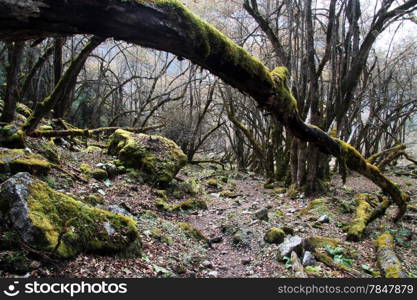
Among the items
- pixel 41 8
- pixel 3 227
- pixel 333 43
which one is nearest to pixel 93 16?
pixel 41 8

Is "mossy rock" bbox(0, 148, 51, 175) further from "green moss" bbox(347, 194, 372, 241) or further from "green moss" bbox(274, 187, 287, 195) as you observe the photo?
"green moss" bbox(274, 187, 287, 195)

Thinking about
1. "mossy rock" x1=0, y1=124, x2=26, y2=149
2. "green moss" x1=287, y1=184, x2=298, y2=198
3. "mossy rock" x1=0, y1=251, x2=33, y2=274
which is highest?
"green moss" x1=287, y1=184, x2=298, y2=198

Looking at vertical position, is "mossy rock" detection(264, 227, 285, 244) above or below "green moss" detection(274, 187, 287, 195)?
below

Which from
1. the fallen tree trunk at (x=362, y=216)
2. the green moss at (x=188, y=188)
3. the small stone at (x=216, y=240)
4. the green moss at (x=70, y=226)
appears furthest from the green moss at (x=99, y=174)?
the fallen tree trunk at (x=362, y=216)

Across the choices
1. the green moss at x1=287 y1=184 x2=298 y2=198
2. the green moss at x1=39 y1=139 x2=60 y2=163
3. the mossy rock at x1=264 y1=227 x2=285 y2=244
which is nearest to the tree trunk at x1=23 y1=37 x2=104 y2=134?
the green moss at x1=39 y1=139 x2=60 y2=163

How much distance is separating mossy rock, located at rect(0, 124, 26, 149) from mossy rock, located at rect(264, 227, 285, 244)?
487cm

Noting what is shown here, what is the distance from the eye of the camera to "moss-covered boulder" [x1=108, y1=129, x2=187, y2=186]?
848 centimetres

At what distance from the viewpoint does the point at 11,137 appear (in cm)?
564

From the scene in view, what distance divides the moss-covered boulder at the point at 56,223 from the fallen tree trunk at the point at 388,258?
3.33 m

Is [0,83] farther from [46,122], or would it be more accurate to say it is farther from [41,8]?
[41,8]

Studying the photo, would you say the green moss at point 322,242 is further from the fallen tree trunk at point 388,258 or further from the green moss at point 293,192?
the green moss at point 293,192

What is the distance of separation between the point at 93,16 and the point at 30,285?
216 centimetres

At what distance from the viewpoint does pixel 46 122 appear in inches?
370

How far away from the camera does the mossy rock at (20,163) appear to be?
14.3ft
